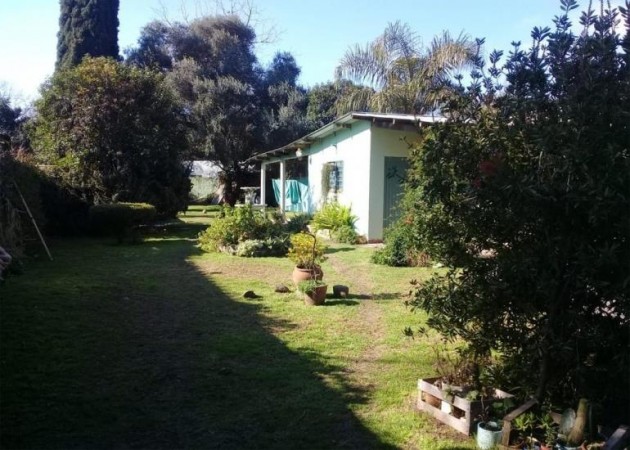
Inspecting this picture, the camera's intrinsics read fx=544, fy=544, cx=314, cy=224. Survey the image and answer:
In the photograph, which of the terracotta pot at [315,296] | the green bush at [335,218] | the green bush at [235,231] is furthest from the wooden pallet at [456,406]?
the green bush at [335,218]

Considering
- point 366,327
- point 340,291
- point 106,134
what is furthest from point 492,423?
point 106,134

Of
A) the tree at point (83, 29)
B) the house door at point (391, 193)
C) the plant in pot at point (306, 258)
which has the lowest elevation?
the plant in pot at point (306, 258)

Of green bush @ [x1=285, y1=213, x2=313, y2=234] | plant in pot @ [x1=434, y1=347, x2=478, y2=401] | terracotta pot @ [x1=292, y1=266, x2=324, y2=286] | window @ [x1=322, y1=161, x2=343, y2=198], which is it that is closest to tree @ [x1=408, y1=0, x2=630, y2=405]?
plant in pot @ [x1=434, y1=347, x2=478, y2=401]

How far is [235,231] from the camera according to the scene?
43.4 ft

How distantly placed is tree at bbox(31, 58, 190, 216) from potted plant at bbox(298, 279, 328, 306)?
11.1 metres

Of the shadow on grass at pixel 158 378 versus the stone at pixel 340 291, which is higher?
the stone at pixel 340 291

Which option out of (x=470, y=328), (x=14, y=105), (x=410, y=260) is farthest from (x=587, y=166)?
(x=14, y=105)

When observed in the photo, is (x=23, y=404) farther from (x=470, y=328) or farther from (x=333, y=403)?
(x=470, y=328)

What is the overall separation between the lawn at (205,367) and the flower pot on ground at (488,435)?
0.14 meters

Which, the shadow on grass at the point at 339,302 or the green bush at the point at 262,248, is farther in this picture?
the green bush at the point at 262,248

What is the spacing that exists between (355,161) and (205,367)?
10728 mm

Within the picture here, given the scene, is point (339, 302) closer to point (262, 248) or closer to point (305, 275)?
point (305, 275)

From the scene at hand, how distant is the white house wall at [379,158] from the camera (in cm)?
1388

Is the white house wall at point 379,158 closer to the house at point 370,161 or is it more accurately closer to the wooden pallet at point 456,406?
the house at point 370,161
